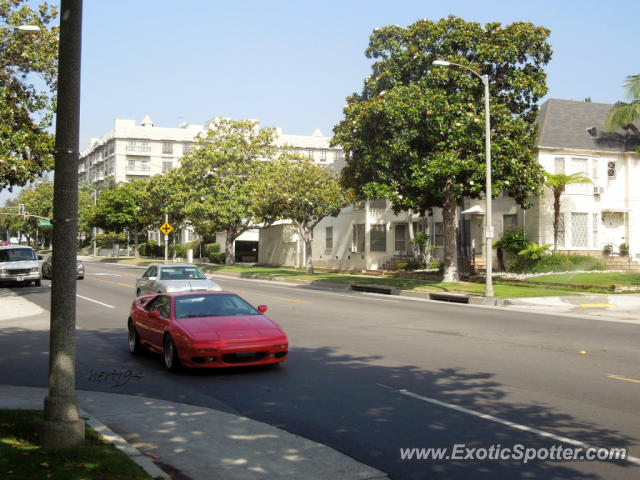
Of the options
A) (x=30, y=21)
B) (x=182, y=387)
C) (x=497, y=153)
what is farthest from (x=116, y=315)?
(x=497, y=153)

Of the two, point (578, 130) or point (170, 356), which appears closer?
point (170, 356)

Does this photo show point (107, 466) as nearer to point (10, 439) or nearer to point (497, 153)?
point (10, 439)

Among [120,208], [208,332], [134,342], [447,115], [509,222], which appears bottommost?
[134,342]

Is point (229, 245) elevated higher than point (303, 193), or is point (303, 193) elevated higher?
point (303, 193)

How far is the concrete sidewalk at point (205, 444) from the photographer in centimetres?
537

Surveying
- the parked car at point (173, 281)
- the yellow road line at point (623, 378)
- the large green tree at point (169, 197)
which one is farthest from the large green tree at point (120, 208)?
the yellow road line at point (623, 378)

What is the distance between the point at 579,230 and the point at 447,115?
458 inches

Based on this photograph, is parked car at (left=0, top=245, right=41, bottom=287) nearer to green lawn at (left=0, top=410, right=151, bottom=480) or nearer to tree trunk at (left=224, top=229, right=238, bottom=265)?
tree trunk at (left=224, top=229, right=238, bottom=265)

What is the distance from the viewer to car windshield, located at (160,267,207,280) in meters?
19.5

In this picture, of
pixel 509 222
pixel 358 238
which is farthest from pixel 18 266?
pixel 509 222

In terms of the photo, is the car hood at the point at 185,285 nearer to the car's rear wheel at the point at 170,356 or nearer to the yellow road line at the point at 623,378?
the car's rear wheel at the point at 170,356

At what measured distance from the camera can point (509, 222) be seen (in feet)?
109

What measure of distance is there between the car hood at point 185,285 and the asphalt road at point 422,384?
7.82 ft
